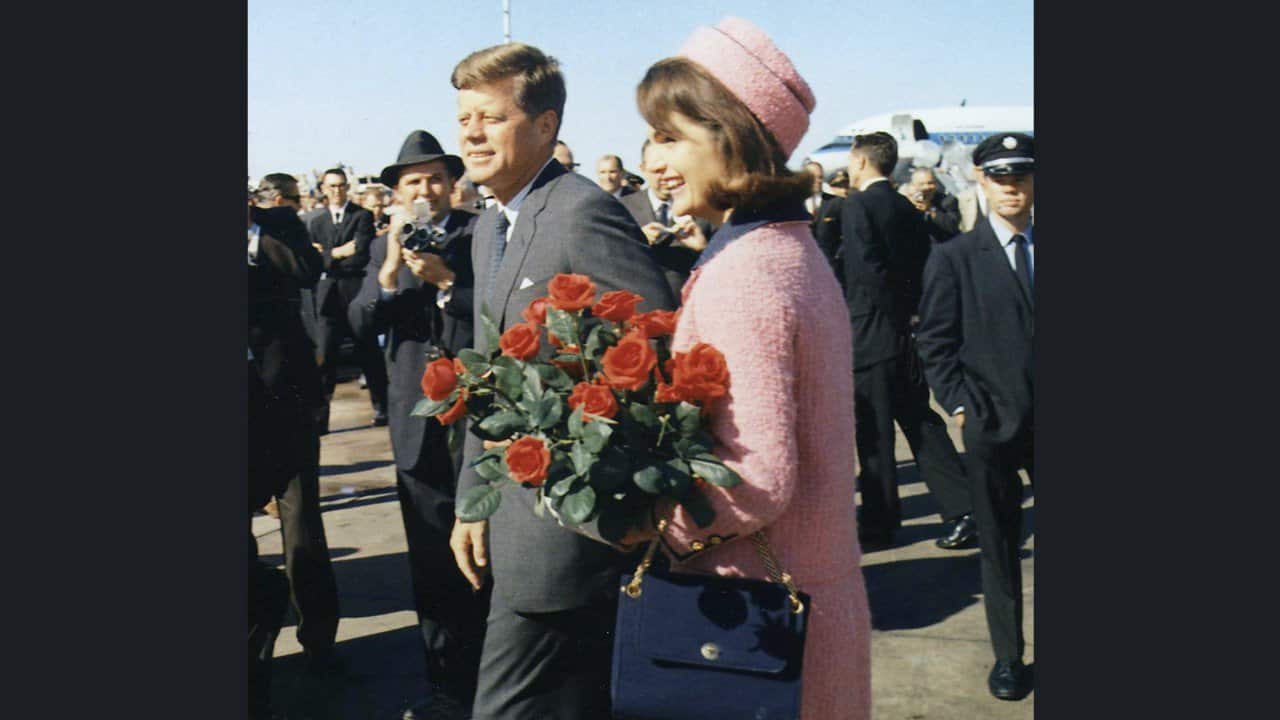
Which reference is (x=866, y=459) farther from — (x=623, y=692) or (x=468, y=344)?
(x=623, y=692)

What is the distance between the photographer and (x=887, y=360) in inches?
276

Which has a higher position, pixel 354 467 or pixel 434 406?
pixel 434 406

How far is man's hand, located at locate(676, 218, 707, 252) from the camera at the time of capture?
5328 mm

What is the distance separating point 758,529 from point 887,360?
5.14 meters

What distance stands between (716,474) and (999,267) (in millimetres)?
2849

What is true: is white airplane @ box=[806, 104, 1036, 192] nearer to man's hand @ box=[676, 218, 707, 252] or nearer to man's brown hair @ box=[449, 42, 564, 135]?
man's hand @ box=[676, 218, 707, 252]

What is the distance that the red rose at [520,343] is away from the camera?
2098 mm

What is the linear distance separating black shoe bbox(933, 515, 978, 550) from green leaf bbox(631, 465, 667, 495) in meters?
5.23

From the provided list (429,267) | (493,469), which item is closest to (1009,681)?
(429,267)

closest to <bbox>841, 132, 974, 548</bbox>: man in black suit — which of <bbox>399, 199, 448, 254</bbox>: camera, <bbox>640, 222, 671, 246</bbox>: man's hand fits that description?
<bbox>640, 222, 671, 246</bbox>: man's hand

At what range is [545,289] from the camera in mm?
2877

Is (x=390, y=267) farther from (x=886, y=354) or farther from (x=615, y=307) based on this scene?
(x=886, y=354)

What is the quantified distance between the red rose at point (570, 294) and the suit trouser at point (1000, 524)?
2.74 metres

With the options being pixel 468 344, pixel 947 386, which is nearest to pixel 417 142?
pixel 468 344
